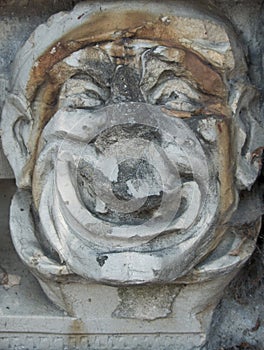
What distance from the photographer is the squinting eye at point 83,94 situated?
4.75ft

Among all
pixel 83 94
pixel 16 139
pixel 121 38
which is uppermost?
pixel 121 38

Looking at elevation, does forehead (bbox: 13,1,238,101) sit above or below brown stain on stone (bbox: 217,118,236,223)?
above

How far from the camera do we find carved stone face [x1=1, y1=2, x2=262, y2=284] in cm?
142

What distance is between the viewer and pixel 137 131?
143cm

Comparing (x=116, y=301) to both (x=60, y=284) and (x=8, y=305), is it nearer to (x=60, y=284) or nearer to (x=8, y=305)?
(x=60, y=284)

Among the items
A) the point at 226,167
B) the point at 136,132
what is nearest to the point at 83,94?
the point at 136,132

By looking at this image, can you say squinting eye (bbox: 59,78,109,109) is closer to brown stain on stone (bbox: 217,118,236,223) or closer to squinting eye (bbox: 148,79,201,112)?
squinting eye (bbox: 148,79,201,112)

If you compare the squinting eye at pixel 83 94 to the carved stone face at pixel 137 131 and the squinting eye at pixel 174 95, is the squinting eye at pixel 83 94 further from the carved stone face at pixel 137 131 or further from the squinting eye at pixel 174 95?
the squinting eye at pixel 174 95

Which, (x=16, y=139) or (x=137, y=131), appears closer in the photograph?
(x=137, y=131)

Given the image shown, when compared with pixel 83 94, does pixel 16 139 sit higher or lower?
lower

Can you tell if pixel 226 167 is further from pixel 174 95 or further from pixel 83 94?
pixel 83 94

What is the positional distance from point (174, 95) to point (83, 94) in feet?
0.62

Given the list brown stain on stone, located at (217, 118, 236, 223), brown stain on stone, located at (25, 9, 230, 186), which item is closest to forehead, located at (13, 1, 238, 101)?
brown stain on stone, located at (25, 9, 230, 186)

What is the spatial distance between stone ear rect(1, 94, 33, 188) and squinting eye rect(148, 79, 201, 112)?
11.9 inches
